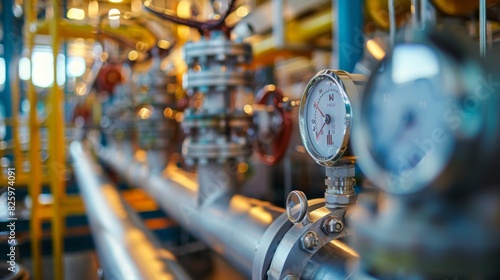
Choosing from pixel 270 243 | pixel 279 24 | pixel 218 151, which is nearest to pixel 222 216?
pixel 218 151

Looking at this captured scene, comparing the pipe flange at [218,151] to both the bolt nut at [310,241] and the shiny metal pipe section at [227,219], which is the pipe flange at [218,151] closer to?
the shiny metal pipe section at [227,219]

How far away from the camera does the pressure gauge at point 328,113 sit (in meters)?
0.55

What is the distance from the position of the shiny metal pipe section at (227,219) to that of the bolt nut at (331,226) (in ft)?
0.07

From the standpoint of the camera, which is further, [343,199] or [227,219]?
[227,219]

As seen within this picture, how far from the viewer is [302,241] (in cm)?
57

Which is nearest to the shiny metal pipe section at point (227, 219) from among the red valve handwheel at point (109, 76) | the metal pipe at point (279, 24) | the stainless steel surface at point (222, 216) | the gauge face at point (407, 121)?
the stainless steel surface at point (222, 216)

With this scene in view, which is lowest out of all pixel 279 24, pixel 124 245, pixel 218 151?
pixel 124 245

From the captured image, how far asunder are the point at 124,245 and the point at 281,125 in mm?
443

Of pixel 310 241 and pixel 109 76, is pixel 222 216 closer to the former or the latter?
pixel 310 241

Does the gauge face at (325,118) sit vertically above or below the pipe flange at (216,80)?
below

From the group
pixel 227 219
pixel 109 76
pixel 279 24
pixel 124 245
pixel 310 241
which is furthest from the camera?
pixel 109 76

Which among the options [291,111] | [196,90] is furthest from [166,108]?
[291,111]

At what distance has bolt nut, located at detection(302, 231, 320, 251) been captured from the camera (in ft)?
1.85

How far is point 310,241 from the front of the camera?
564 mm
